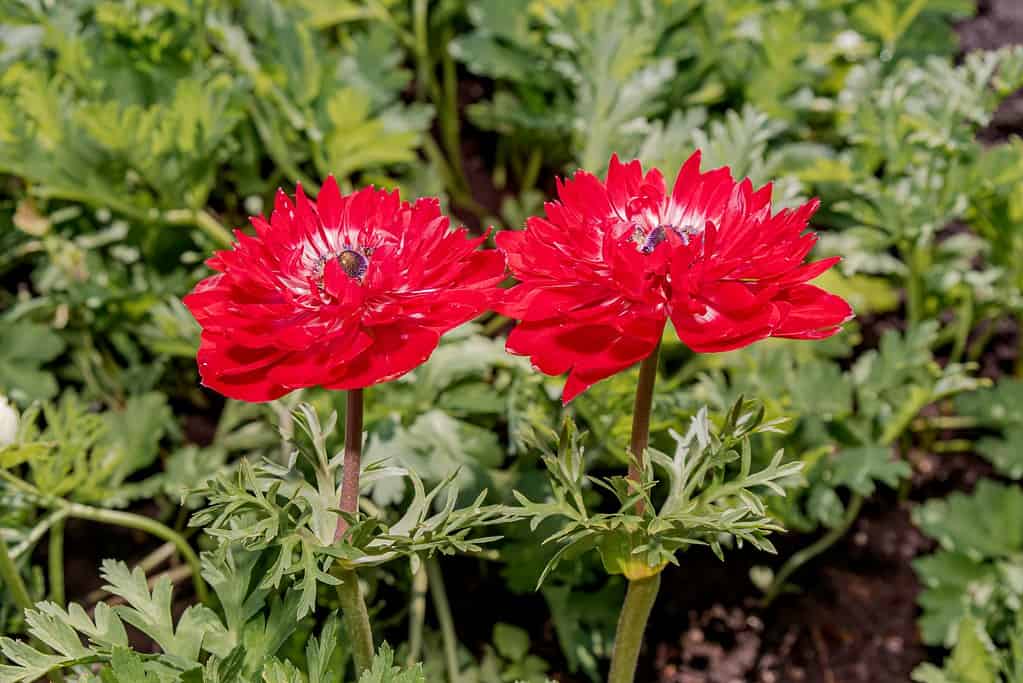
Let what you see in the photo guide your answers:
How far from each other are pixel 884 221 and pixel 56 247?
1445 mm

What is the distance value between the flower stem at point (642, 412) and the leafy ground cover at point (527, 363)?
0.38m

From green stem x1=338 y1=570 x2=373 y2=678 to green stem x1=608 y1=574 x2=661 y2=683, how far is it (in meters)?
0.27

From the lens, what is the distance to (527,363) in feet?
5.36

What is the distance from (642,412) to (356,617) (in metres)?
0.36

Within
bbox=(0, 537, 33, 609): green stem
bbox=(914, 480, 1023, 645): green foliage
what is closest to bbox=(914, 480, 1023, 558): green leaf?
bbox=(914, 480, 1023, 645): green foliage

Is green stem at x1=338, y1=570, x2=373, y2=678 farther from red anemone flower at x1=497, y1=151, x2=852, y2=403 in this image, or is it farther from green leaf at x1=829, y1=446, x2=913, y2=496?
green leaf at x1=829, y1=446, x2=913, y2=496

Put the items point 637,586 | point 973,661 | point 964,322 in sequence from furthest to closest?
point 964,322
point 973,661
point 637,586

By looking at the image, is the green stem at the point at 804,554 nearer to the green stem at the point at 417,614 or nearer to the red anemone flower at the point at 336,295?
the green stem at the point at 417,614

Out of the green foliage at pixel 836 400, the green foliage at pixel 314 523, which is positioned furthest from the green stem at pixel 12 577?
the green foliage at pixel 836 400

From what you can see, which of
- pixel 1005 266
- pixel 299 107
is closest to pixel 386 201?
pixel 299 107

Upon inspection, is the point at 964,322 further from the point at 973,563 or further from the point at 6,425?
the point at 6,425

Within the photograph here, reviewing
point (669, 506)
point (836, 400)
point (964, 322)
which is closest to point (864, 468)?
point (836, 400)

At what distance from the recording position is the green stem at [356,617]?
1.10 m

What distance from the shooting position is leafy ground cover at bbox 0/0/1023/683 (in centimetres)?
167
